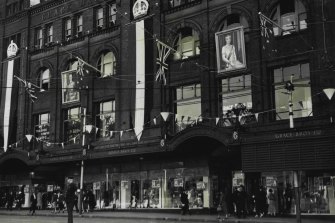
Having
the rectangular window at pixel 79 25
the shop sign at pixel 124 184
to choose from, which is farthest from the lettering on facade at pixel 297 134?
the rectangular window at pixel 79 25

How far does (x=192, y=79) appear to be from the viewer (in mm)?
33219

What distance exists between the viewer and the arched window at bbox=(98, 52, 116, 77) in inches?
1519

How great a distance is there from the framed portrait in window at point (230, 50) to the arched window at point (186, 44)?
97.0 inches

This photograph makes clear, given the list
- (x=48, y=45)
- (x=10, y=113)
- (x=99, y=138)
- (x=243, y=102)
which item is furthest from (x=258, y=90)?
(x=10, y=113)

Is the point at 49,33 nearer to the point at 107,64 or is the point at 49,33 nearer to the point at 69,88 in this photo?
the point at 69,88

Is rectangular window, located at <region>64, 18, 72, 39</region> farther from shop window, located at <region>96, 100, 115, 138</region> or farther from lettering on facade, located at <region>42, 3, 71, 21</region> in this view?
shop window, located at <region>96, 100, 115, 138</region>

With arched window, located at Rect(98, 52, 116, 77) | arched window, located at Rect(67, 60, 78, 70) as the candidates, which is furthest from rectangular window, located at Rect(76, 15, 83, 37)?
arched window, located at Rect(98, 52, 116, 77)

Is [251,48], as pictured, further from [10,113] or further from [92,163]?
[10,113]

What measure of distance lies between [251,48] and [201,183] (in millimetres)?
8970

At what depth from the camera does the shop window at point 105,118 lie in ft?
123

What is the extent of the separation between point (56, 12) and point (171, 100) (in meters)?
15.6

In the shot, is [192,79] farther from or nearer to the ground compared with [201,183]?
farther from the ground

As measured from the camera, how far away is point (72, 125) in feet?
133

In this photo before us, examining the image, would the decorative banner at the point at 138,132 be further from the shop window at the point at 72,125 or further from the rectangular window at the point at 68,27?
the rectangular window at the point at 68,27
